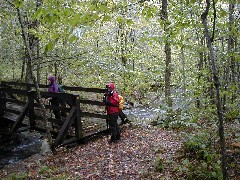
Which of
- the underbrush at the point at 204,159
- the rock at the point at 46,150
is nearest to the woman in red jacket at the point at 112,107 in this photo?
the rock at the point at 46,150

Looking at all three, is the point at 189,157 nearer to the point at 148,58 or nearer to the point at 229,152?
the point at 229,152

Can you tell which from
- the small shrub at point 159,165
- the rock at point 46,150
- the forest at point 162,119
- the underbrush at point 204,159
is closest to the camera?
the forest at point 162,119

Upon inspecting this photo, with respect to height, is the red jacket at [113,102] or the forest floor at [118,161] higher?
the red jacket at [113,102]

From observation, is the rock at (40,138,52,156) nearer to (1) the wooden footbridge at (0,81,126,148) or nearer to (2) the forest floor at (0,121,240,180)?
(2) the forest floor at (0,121,240,180)

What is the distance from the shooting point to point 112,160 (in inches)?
346

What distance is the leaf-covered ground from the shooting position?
7605mm

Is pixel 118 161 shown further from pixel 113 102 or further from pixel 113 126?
pixel 113 102

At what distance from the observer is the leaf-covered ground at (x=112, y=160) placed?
7.61 m

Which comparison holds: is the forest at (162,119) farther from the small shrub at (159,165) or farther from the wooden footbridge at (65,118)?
the wooden footbridge at (65,118)

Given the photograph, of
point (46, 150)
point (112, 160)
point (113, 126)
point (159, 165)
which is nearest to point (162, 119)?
point (113, 126)

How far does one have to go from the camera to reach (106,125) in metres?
12.3

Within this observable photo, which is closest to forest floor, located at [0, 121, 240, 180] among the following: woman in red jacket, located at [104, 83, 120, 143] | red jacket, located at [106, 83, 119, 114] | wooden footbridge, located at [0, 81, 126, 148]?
woman in red jacket, located at [104, 83, 120, 143]

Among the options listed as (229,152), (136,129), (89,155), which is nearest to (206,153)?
(229,152)

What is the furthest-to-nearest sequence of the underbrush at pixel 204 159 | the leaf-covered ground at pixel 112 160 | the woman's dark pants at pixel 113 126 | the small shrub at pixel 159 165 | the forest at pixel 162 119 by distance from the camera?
the woman's dark pants at pixel 113 126 → the leaf-covered ground at pixel 112 160 → the small shrub at pixel 159 165 → the underbrush at pixel 204 159 → the forest at pixel 162 119
